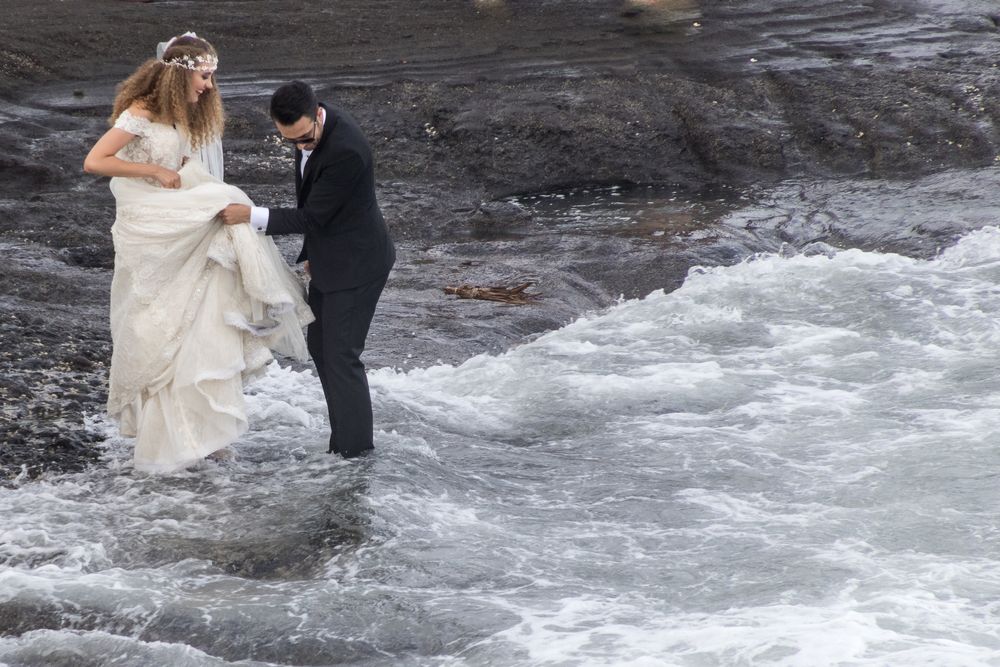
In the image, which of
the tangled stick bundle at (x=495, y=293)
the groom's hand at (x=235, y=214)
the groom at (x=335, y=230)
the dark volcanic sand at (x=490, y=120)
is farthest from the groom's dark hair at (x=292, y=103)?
the tangled stick bundle at (x=495, y=293)

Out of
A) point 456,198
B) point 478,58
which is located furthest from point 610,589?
point 478,58

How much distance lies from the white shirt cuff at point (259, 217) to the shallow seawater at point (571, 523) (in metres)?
1.25

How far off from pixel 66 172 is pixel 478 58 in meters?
4.85

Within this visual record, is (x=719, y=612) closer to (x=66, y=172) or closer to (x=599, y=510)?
(x=599, y=510)

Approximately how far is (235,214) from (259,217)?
5.0 inches

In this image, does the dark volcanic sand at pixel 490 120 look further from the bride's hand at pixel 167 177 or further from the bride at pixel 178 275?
the bride's hand at pixel 167 177

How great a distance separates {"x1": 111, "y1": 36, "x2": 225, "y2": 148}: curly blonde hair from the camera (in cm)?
523

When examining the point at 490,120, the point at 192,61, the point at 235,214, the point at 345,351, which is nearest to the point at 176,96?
the point at 192,61

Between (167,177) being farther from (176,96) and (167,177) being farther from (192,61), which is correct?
(192,61)

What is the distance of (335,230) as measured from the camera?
537 centimetres

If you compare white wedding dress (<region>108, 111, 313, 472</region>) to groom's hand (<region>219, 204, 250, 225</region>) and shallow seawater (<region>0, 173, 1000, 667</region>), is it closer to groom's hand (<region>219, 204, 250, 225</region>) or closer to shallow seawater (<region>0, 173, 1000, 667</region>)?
→ groom's hand (<region>219, 204, 250, 225</region>)

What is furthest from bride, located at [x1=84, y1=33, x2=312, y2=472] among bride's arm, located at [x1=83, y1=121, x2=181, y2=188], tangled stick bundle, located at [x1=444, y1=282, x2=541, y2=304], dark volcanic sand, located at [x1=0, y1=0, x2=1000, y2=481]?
tangled stick bundle, located at [x1=444, y1=282, x2=541, y2=304]

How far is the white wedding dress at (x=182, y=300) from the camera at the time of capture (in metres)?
5.37

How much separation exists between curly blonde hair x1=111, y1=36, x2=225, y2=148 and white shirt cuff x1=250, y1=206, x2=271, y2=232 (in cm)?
41
